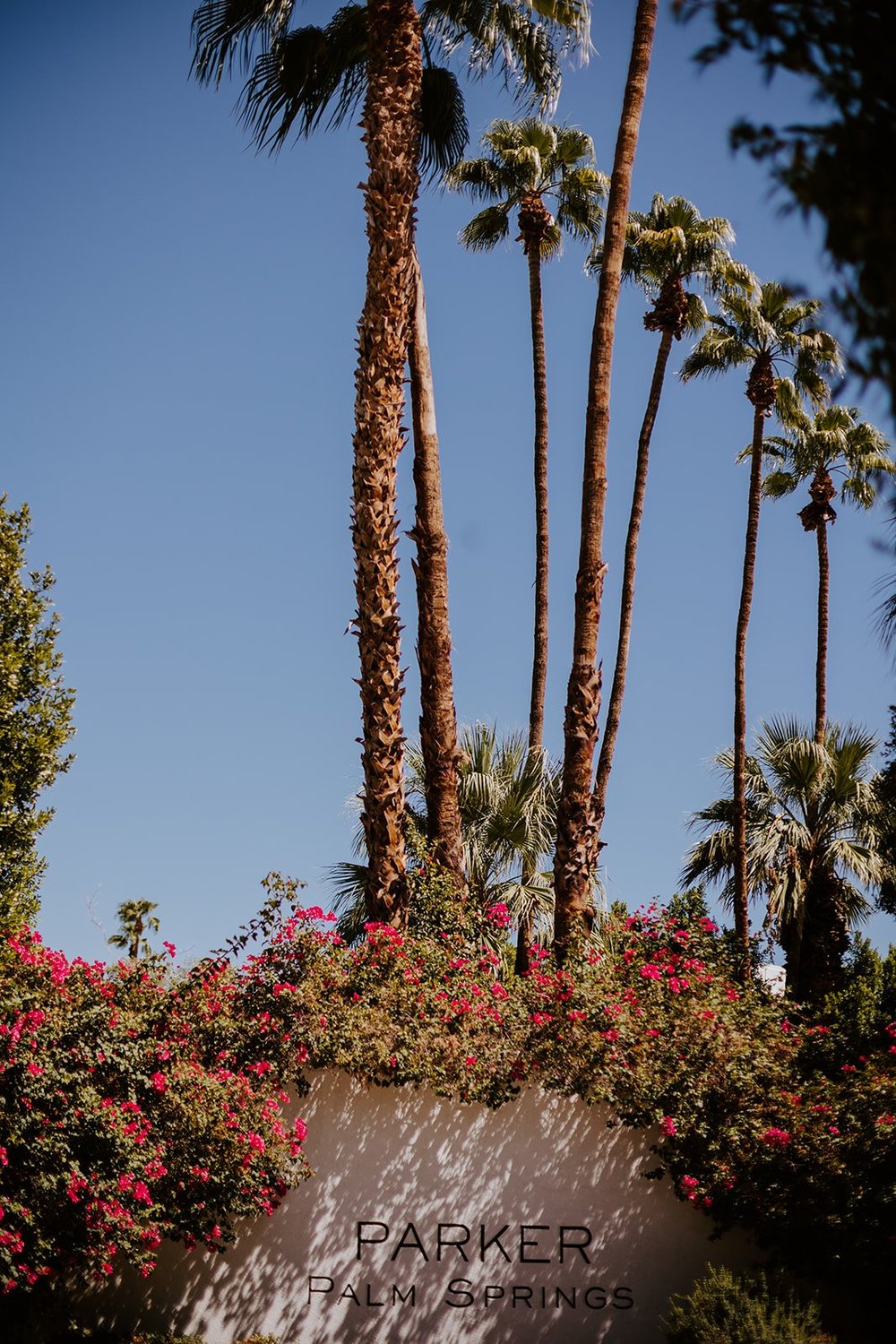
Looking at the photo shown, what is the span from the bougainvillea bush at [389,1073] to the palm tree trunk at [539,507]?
688 cm

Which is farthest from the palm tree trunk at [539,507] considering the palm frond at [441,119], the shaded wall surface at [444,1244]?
the shaded wall surface at [444,1244]

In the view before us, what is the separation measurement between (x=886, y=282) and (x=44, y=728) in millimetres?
9153

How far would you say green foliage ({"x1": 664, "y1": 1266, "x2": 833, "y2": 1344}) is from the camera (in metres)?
8.47

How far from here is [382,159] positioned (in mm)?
13383

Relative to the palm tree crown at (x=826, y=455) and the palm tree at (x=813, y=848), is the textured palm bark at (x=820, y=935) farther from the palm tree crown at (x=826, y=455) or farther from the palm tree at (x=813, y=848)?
the palm tree crown at (x=826, y=455)

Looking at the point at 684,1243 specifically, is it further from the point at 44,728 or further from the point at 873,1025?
the point at 44,728

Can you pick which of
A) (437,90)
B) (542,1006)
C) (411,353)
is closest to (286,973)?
(542,1006)

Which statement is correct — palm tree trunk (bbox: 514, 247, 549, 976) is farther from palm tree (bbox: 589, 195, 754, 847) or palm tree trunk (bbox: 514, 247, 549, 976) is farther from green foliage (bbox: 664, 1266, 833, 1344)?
green foliage (bbox: 664, 1266, 833, 1344)

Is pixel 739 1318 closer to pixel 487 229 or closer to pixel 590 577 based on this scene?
pixel 590 577

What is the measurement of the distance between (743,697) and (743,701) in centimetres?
7

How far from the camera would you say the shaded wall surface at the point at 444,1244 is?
10.4m

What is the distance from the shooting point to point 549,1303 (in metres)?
10.5

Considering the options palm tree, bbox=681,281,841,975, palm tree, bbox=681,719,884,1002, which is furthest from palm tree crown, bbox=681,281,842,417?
palm tree, bbox=681,719,884,1002

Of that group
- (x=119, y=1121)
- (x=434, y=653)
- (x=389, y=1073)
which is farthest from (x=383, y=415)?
(x=119, y=1121)
